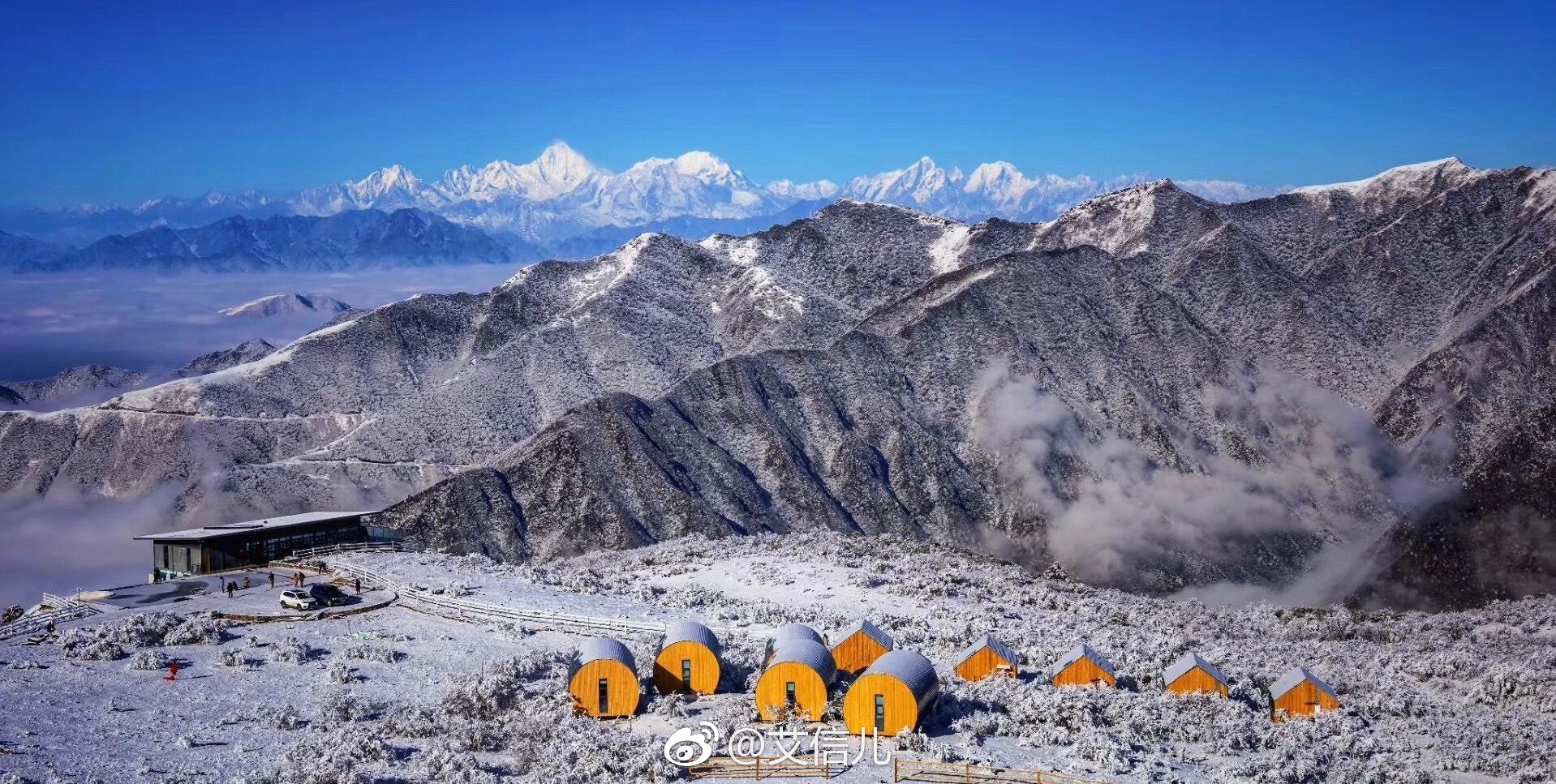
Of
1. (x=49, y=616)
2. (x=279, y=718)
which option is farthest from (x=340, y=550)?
(x=279, y=718)

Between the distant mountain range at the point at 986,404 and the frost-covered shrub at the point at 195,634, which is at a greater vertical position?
the distant mountain range at the point at 986,404

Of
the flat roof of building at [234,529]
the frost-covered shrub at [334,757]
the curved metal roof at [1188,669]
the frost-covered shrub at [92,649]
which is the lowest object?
the curved metal roof at [1188,669]

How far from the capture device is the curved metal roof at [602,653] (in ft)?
113

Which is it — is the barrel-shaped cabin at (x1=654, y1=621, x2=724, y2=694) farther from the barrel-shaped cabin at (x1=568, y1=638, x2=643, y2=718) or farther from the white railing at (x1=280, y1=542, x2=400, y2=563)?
the white railing at (x1=280, y1=542, x2=400, y2=563)

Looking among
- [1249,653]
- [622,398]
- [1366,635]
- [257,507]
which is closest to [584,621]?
[1249,653]

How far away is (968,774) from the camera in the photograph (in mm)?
30031

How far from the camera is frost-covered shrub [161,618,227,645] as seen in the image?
131ft

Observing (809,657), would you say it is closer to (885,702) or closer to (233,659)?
(885,702)

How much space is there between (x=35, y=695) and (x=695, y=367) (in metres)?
102

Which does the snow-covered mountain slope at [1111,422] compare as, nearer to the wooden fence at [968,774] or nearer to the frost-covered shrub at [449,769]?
the frost-covered shrub at [449,769]

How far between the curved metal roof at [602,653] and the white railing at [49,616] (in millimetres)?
19173

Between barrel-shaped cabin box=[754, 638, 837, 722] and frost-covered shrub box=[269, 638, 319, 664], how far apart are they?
14.7 meters

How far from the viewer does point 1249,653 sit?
46.6m

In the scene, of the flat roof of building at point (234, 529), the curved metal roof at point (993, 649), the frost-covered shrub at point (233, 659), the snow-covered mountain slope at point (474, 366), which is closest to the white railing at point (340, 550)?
Answer: the flat roof of building at point (234, 529)
